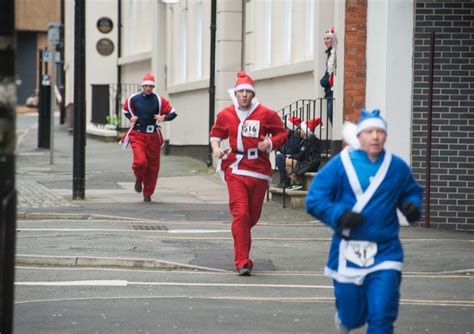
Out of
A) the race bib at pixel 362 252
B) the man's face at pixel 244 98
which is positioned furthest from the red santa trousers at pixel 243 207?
the race bib at pixel 362 252

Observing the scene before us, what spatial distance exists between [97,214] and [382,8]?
15.1 feet

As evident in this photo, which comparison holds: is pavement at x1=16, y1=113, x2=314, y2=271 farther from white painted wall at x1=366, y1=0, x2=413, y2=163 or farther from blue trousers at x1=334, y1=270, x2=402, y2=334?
blue trousers at x1=334, y1=270, x2=402, y2=334

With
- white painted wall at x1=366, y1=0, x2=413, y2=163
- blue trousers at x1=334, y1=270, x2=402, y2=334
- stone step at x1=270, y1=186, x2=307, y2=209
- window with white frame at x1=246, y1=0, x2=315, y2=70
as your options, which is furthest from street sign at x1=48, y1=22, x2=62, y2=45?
blue trousers at x1=334, y1=270, x2=402, y2=334

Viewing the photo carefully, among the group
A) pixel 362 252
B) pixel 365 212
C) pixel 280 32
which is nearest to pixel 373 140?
pixel 365 212

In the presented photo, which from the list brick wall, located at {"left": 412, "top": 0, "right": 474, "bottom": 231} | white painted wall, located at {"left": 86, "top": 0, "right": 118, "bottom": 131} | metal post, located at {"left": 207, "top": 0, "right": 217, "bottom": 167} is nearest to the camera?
brick wall, located at {"left": 412, "top": 0, "right": 474, "bottom": 231}

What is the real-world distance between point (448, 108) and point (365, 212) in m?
10.1

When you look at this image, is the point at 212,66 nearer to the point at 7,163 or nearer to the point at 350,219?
the point at 350,219

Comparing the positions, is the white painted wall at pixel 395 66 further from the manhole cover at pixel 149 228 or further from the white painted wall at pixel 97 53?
the white painted wall at pixel 97 53

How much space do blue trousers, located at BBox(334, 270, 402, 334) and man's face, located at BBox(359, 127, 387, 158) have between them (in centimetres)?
70

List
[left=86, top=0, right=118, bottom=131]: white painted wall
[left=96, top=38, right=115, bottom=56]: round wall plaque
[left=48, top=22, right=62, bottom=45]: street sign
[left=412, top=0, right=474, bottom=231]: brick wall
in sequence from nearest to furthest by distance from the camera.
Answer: [left=412, top=0, right=474, bottom=231]: brick wall, [left=48, top=22, right=62, bottom=45]: street sign, [left=96, top=38, right=115, bottom=56]: round wall plaque, [left=86, top=0, right=118, bottom=131]: white painted wall

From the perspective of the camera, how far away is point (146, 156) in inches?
841

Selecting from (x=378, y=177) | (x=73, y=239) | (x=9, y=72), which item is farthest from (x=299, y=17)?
(x=9, y=72)

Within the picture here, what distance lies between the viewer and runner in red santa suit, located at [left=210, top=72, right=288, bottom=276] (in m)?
13.3

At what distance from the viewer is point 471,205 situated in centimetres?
1789
